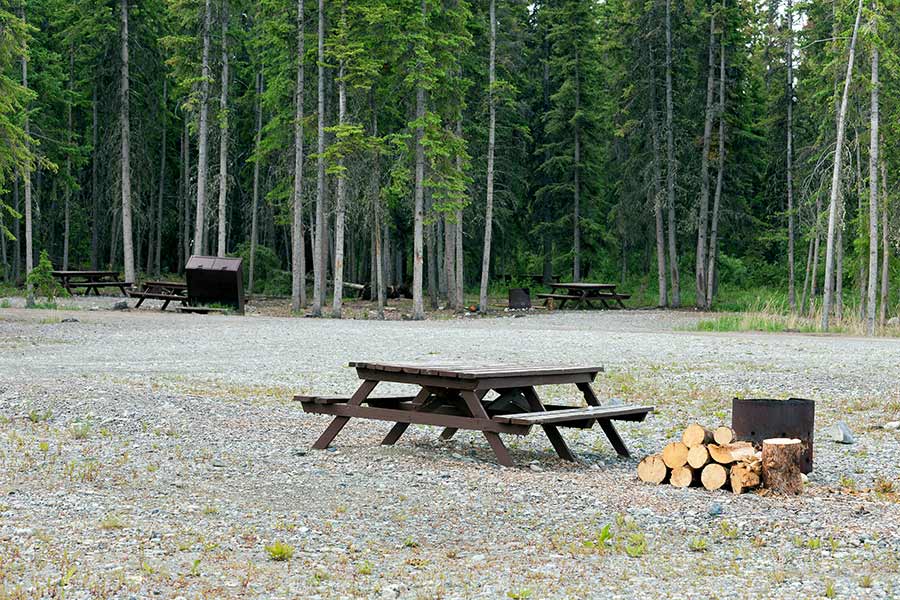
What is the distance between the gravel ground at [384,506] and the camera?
4957mm

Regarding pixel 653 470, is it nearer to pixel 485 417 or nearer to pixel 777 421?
pixel 777 421

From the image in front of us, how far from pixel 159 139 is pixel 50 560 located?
4608 cm

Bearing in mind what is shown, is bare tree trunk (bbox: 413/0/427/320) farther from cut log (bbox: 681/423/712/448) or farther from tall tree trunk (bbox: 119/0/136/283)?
cut log (bbox: 681/423/712/448)

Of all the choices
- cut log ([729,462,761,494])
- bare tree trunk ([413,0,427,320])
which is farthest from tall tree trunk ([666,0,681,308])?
cut log ([729,462,761,494])

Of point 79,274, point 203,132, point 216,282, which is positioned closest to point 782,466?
point 216,282

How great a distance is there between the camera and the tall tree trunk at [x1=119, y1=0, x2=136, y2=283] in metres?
36.9

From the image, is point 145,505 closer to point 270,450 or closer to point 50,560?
point 50,560

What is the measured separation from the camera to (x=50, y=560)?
5082 millimetres

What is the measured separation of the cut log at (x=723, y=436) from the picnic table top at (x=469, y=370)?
1403 millimetres

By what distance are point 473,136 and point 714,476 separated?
1290 inches

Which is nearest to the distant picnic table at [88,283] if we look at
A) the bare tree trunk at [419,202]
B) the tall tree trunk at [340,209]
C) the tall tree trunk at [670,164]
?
the tall tree trunk at [340,209]

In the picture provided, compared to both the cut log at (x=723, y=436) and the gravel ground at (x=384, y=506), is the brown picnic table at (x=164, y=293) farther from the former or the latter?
the cut log at (x=723, y=436)

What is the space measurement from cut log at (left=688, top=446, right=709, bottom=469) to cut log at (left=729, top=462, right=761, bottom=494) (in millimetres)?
224

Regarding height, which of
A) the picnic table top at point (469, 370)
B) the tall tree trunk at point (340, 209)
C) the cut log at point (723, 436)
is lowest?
the cut log at point (723, 436)
